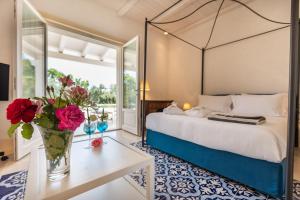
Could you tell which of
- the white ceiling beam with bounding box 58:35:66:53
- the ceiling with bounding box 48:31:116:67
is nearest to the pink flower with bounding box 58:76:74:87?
the ceiling with bounding box 48:31:116:67

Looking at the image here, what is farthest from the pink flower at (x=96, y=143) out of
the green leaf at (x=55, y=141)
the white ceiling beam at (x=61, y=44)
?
the white ceiling beam at (x=61, y=44)

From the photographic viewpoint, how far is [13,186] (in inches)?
60.0

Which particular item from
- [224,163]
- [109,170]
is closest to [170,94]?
[224,163]

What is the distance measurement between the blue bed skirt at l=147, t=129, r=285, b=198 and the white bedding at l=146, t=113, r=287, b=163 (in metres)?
0.09

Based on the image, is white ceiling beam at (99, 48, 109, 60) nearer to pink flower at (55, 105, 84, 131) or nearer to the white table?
the white table

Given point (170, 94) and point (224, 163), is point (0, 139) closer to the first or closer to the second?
point (224, 163)

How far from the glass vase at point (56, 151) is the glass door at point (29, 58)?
1.70 metres

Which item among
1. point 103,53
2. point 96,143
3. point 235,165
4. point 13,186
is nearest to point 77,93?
point 96,143

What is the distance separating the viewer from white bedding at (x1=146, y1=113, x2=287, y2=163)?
4.33 feet

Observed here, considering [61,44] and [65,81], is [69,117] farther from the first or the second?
[61,44]

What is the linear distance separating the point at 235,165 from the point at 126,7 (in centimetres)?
364

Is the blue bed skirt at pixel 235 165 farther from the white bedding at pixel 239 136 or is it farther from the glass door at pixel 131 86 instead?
the glass door at pixel 131 86

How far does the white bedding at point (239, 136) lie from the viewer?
1.32 metres

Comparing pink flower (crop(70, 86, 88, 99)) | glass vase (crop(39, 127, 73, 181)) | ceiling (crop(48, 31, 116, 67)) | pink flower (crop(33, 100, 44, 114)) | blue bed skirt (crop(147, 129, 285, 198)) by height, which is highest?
ceiling (crop(48, 31, 116, 67))
